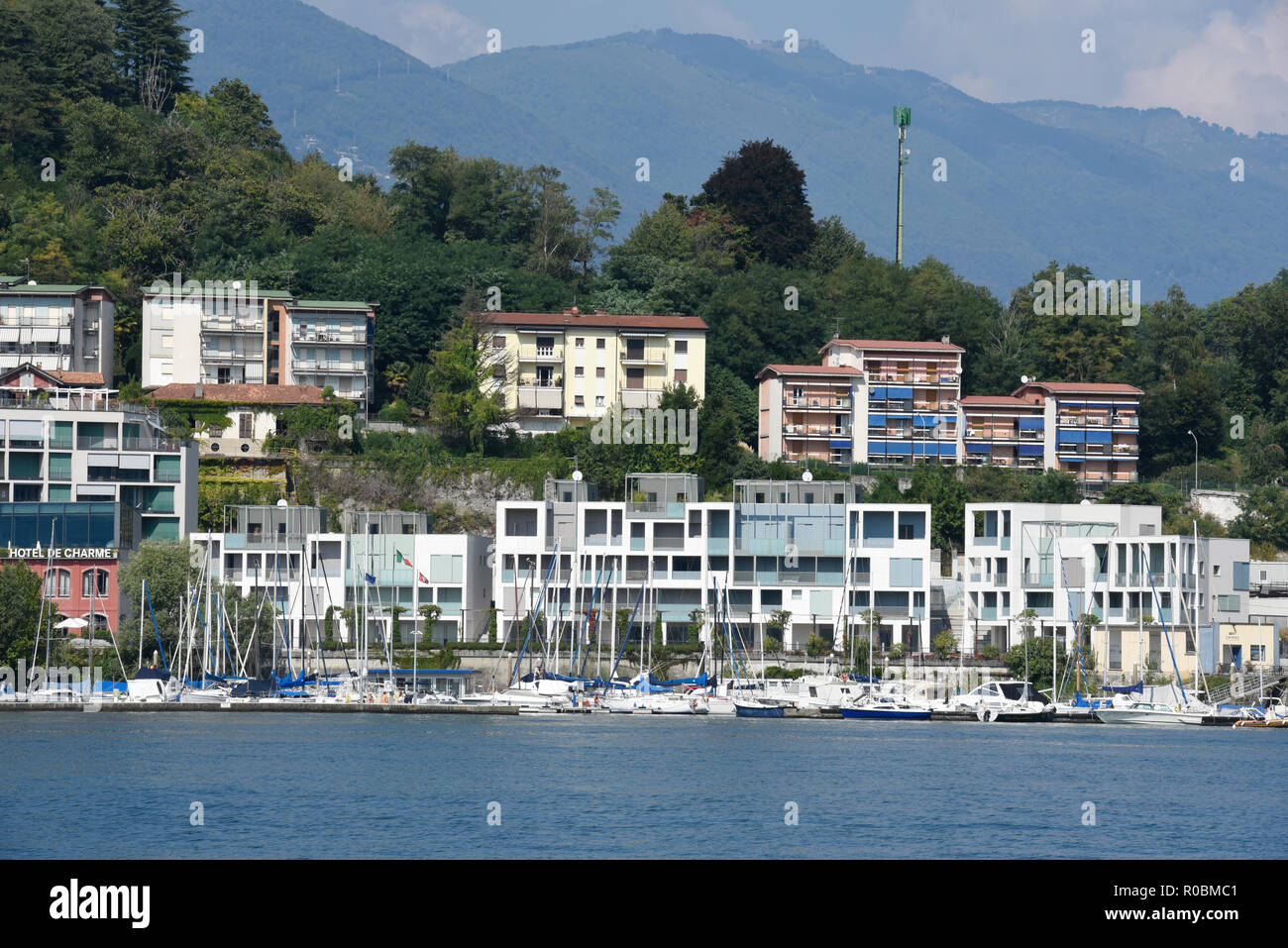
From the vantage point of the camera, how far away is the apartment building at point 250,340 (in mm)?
98750

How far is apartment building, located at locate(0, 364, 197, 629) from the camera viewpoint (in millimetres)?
81250

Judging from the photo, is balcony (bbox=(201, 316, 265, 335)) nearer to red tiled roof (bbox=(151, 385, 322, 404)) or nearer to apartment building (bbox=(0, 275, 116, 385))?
red tiled roof (bbox=(151, 385, 322, 404))

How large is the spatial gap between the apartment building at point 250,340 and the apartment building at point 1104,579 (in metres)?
37.0

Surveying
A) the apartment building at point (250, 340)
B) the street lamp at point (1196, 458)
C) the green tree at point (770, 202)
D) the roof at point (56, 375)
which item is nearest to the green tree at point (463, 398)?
the apartment building at point (250, 340)

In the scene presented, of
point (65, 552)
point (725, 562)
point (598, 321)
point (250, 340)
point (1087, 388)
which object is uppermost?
point (598, 321)

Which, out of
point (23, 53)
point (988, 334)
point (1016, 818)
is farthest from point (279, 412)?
point (1016, 818)

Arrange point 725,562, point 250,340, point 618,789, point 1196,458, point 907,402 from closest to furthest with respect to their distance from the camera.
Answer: point 618,789
point 725,562
point 250,340
point 907,402
point 1196,458

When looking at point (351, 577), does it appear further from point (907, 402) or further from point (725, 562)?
point (907, 402)

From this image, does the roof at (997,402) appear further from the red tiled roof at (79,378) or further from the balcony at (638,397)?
the red tiled roof at (79,378)

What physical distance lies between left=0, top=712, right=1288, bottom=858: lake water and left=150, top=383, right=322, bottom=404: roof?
24139mm

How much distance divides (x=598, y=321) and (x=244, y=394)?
73.4 feet

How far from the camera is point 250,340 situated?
100m

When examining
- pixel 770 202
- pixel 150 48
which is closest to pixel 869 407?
pixel 770 202
